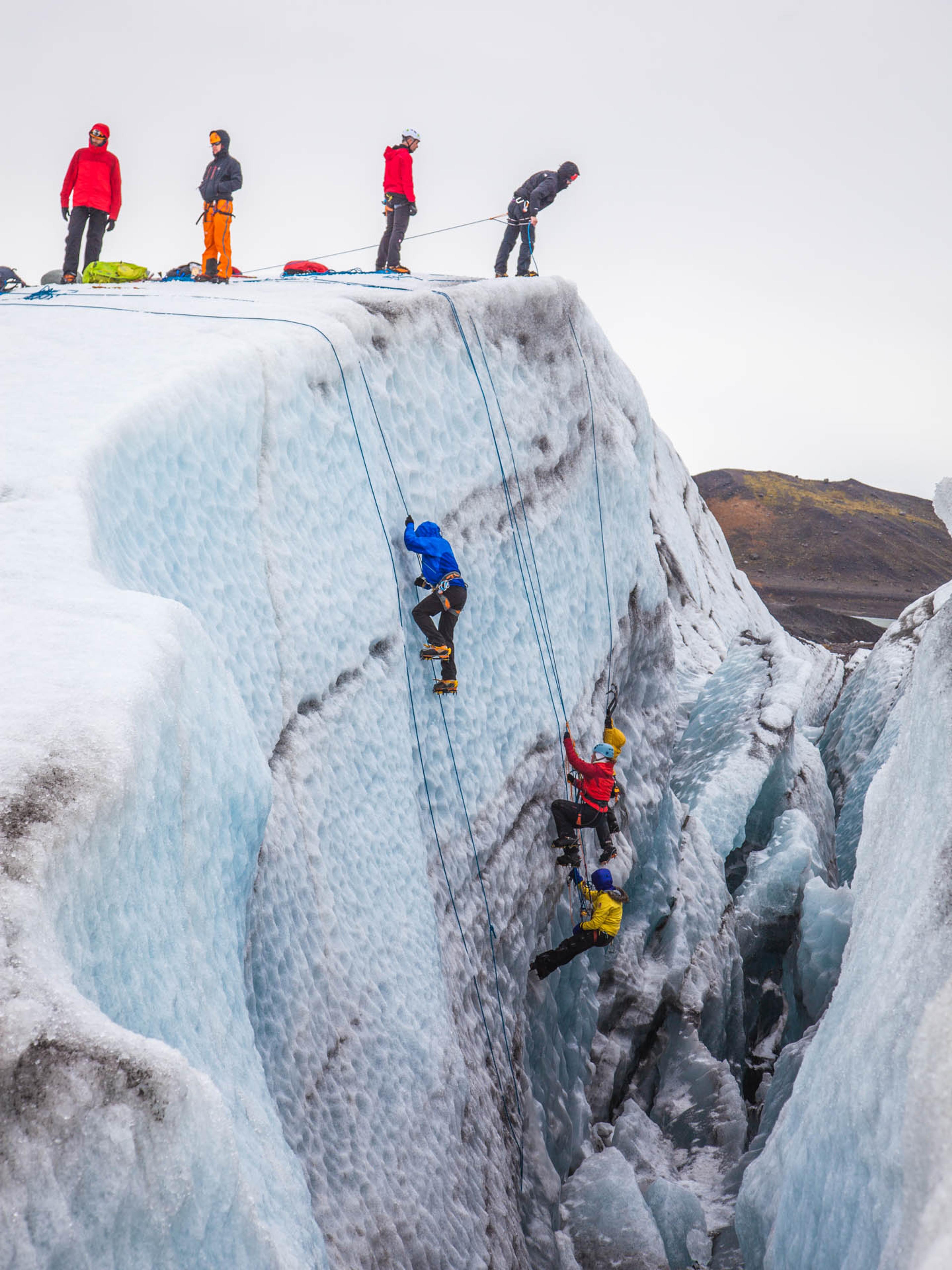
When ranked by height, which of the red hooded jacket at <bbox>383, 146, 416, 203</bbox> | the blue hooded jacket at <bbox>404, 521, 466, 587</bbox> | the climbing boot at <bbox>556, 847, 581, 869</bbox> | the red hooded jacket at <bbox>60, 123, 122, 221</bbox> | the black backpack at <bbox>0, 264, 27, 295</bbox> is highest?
the red hooded jacket at <bbox>383, 146, 416, 203</bbox>

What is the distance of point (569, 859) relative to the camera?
7.70 m

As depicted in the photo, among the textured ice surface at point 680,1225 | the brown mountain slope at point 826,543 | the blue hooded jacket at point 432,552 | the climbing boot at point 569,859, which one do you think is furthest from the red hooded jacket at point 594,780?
the brown mountain slope at point 826,543

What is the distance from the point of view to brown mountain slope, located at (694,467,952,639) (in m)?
36.5

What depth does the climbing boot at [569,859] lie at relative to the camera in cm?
764

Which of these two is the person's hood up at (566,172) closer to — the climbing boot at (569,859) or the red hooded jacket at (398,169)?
the red hooded jacket at (398,169)

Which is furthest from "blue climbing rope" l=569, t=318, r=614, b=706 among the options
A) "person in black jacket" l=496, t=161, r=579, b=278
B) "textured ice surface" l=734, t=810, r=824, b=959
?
"textured ice surface" l=734, t=810, r=824, b=959

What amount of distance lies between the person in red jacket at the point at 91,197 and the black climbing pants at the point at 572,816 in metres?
6.66

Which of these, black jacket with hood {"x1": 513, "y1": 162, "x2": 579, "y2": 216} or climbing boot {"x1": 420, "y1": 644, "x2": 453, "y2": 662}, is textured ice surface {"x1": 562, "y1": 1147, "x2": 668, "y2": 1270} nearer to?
climbing boot {"x1": 420, "y1": 644, "x2": 453, "y2": 662}

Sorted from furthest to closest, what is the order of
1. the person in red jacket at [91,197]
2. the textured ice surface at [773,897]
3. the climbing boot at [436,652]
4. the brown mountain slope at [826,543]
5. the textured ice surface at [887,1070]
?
the brown mountain slope at [826,543] → the textured ice surface at [773,897] → the person in red jacket at [91,197] → the climbing boot at [436,652] → the textured ice surface at [887,1070]

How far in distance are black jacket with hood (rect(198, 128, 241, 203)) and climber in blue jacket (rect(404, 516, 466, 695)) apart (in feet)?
11.5

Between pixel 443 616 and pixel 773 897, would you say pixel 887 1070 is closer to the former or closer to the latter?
pixel 443 616

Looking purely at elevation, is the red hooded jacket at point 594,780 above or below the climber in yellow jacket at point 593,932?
above

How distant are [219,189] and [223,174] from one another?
12 centimetres

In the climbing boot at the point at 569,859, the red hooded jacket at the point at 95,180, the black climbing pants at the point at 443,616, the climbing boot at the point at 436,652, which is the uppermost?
the red hooded jacket at the point at 95,180
